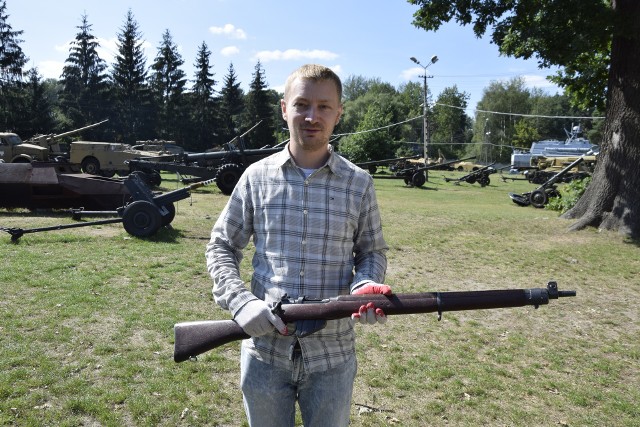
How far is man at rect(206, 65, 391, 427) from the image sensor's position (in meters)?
2.02

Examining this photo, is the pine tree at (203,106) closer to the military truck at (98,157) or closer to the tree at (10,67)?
the tree at (10,67)

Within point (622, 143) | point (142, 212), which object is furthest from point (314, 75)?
point (622, 143)

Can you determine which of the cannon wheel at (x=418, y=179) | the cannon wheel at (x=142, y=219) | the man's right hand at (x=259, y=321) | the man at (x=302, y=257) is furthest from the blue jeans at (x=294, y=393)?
the cannon wheel at (x=418, y=179)

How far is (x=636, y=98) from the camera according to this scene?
11.8m

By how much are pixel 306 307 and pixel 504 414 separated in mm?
2812

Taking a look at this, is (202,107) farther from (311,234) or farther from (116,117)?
(311,234)

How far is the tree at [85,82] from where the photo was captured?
57.4m

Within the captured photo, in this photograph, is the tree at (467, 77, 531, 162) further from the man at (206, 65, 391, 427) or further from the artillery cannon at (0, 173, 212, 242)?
the man at (206, 65, 391, 427)

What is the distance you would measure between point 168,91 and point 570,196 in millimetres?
56491

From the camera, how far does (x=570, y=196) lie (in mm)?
17188

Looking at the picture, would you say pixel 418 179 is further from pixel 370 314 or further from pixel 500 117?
pixel 500 117

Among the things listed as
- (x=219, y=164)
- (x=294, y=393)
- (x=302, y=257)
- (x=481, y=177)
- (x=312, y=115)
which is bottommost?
(x=481, y=177)

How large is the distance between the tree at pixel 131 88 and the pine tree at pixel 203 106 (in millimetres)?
5583

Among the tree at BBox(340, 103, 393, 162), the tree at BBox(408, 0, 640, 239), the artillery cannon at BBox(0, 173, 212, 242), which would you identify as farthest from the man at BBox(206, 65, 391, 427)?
the tree at BBox(340, 103, 393, 162)
